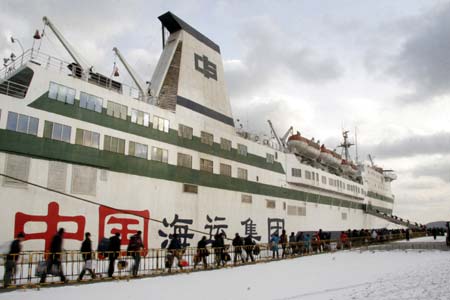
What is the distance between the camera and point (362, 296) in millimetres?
9953

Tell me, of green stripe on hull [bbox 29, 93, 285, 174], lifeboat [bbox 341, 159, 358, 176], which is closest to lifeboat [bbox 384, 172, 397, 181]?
lifeboat [bbox 341, 159, 358, 176]

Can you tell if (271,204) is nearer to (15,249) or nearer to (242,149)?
(242,149)

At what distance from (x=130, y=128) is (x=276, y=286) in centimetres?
1407

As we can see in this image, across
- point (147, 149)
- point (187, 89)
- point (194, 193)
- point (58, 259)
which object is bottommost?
point (58, 259)

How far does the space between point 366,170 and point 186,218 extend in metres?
44.5

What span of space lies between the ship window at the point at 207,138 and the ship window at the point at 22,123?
40.2ft

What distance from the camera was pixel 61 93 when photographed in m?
19.2

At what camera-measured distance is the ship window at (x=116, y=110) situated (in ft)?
70.5

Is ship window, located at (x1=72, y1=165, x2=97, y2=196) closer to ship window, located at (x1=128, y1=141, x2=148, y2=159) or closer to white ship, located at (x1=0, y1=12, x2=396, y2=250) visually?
white ship, located at (x1=0, y1=12, x2=396, y2=250)

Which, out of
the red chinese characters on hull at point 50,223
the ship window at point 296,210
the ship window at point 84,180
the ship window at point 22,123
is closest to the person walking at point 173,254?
the red chinese characters on hull at point 50,223

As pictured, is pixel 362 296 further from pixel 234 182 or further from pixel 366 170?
pixel 366 170

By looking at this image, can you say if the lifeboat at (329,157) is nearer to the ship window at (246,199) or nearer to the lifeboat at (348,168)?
the lifeboat at (348,168)

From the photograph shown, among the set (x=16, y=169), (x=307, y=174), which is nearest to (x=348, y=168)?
(x=307, y=174)

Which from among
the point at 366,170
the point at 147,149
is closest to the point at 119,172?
the point at 147,149
